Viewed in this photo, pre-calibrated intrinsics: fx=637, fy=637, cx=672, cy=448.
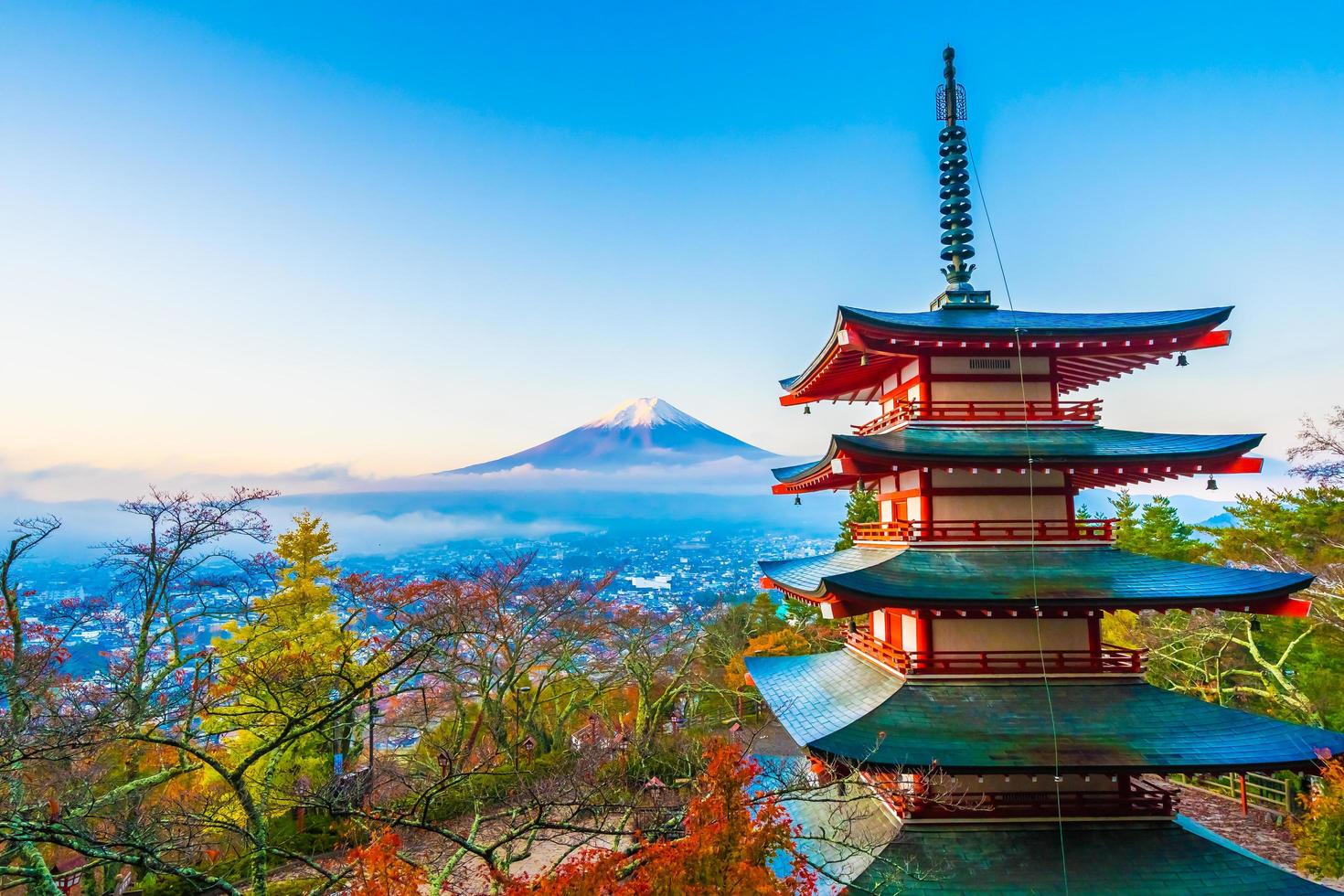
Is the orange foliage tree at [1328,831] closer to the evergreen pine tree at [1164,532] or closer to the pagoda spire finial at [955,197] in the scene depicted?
the pagoda spire finial at [955,197]

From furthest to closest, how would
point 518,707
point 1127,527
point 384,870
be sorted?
1. point 1127,527
2. point 518,707
3. point 384,870

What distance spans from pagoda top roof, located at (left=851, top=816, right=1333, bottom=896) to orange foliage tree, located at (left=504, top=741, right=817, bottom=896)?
132cm

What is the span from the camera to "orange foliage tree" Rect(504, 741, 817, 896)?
598cm

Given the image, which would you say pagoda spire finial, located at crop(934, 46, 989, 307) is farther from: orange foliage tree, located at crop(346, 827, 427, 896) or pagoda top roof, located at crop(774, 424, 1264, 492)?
orange foliage tree, located at crop(346, 827, 427, 896)

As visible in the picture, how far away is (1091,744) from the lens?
24.0 feet

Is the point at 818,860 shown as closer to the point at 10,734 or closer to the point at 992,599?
the point at 992,599

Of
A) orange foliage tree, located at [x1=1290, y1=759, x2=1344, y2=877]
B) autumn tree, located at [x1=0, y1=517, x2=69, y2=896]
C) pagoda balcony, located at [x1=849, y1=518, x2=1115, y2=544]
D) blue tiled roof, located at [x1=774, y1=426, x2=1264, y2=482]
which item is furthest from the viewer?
orange foliage tree, located at [x1=1290, y1=759, x2=1344, y2=877]

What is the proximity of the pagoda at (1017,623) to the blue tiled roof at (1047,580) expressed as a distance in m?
0.03

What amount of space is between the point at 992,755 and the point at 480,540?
286ft

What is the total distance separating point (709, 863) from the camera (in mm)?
6180

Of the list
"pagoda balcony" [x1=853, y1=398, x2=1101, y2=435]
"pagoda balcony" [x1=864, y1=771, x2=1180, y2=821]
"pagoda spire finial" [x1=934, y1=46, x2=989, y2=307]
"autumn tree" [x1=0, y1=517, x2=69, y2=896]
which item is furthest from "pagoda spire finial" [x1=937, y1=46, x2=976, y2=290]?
"autumn tree" [x1=0, y1=517, x2=69, y2=896]

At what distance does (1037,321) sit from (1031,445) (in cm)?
219

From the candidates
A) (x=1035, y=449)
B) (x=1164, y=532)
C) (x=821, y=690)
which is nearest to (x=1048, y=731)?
(x=821, y=690)

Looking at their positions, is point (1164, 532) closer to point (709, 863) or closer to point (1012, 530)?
point (1012, 530)
